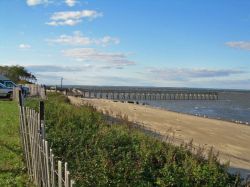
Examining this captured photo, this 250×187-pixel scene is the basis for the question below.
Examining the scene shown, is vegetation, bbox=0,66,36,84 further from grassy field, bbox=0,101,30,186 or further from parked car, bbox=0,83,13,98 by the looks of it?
grassy field, bbox=0,101,30,186

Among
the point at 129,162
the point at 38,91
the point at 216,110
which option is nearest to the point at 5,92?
the point at 38,91

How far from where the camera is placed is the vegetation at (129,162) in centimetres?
873

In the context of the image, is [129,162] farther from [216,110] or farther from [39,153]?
[216,110]

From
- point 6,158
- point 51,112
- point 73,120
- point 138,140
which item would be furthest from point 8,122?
point 138,140

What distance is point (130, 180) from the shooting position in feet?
28.7

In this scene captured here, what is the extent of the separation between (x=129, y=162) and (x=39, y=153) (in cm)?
222

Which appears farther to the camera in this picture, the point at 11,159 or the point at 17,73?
the point at 17,73

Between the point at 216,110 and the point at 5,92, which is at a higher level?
the point at 5,92

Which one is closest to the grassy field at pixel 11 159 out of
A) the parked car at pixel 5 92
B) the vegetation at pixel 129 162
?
the vegetation at pixel 129 162

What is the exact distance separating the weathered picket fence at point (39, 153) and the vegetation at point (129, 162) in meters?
0.69

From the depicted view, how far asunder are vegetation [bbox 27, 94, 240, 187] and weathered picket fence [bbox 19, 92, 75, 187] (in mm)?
688

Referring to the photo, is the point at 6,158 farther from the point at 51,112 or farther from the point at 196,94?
the point at 196,94

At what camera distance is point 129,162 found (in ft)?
31.1

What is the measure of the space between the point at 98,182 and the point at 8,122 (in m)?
11.2
